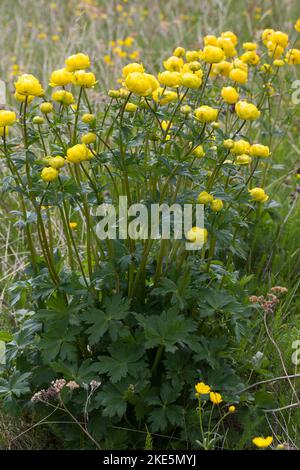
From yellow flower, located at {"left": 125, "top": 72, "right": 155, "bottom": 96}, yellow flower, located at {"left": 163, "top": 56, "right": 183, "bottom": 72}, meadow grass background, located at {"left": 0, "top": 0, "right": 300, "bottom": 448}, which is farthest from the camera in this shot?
meadow grass background, located at {"left": 0, "top": 0, "right": 300, "bottom": 448}

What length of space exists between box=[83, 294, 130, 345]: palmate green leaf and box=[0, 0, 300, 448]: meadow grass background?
16.8 inches

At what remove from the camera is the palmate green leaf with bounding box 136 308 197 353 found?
1.84 m

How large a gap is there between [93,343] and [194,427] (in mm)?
391

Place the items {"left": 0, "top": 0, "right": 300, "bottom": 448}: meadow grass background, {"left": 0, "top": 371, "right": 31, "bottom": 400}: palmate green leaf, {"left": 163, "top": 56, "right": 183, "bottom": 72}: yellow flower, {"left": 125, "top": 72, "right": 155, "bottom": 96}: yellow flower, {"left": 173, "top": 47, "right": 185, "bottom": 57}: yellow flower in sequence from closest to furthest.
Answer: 1. {"left": 125, "top": 72, "right": 155, "bottom": 96}: yellow flower
2. {"left": 0, "top": 371, "right": 31, "bottom": 400}: palmate green leaf
3. {"left": 163, "top": 56, "right": 183, "bottom": 72}: yellow flower
4. {"left": 173, "top": 47, "right": 185, "bottom": 57}: yellow flower
5. {"left": 0, "top": 0, "right": 300, "bottom": 448}: meadow grass background

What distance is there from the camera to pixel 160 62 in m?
4.58

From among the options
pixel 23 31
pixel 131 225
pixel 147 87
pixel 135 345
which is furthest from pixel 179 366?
pixel 23 31

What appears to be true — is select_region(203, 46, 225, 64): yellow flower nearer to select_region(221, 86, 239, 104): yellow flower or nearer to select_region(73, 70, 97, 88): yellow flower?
select_region(221, 86, 239, 104): yellow flower

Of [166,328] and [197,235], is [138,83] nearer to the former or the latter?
[197,235]

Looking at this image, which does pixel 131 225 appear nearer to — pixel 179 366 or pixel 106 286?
pixel 106 286

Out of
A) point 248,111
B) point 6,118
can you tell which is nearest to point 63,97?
point 6,118

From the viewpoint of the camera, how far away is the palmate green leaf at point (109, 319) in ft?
6.15

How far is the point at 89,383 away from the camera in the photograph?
188 centimetres

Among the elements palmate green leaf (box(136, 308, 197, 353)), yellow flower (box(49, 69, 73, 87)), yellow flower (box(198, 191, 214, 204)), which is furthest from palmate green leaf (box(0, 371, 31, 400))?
yellow flower (box(49, 69, 73, 87))
